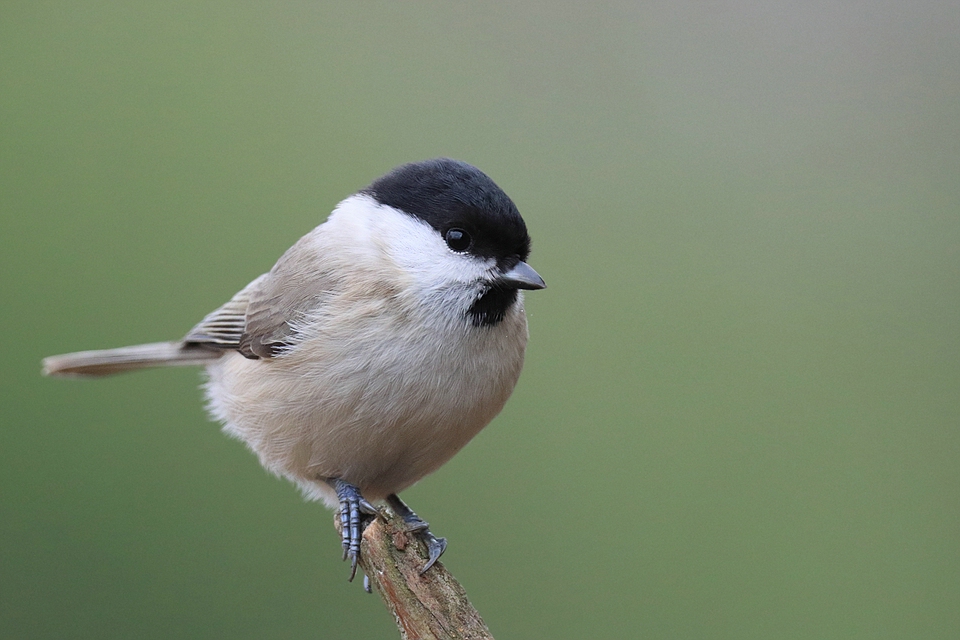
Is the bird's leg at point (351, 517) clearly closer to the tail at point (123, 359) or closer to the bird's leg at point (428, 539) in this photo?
the bird's leg at point (428, 539)

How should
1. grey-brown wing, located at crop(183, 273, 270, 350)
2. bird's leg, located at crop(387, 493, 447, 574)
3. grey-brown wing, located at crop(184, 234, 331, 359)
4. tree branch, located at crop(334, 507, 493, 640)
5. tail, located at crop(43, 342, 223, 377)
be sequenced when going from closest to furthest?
tree branch, located at crop(334, 507, 493, 640)
bird's leg, located at crop(387, 493, 447, 574)
grey-brown wing, located at crop(184, 234, 331, 359)
grey-brown wing, located at crop(183, 273, 270, 350)
tail, located at crop(43, 342, 223, 377)

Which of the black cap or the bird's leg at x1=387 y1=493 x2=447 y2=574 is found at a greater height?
the black cap

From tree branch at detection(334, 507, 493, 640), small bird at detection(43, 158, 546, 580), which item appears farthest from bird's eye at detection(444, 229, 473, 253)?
tree branch at detection(334, 507, 493, 640)

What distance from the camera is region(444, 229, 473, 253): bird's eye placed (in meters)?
1.27

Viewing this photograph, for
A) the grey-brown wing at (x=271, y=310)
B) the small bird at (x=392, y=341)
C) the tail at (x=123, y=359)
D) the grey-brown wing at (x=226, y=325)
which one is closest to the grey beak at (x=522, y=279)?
the small bird at (x=392, y=341)

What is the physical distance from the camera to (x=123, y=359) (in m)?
1.78

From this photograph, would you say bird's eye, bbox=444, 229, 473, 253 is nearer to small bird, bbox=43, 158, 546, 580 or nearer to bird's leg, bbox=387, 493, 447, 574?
small bird, bbox=43, 158, 546, 580

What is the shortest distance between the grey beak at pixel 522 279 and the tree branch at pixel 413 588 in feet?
1.29

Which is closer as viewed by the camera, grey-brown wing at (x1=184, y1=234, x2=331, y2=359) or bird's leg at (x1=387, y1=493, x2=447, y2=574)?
bird's leg at (x1=387, y1=493, x2=447, y2=574)

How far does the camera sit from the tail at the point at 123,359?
176 centimetres

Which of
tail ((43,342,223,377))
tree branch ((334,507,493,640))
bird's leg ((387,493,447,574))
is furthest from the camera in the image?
tail ((43,342,223,377))

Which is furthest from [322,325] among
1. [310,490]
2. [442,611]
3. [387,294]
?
[442,611]

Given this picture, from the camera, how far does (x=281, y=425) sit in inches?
55.2

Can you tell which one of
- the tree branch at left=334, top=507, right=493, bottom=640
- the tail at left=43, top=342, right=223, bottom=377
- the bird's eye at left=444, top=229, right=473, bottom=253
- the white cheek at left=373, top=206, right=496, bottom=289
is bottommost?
the tail at left=43, top=342, right=223, bottom=377
